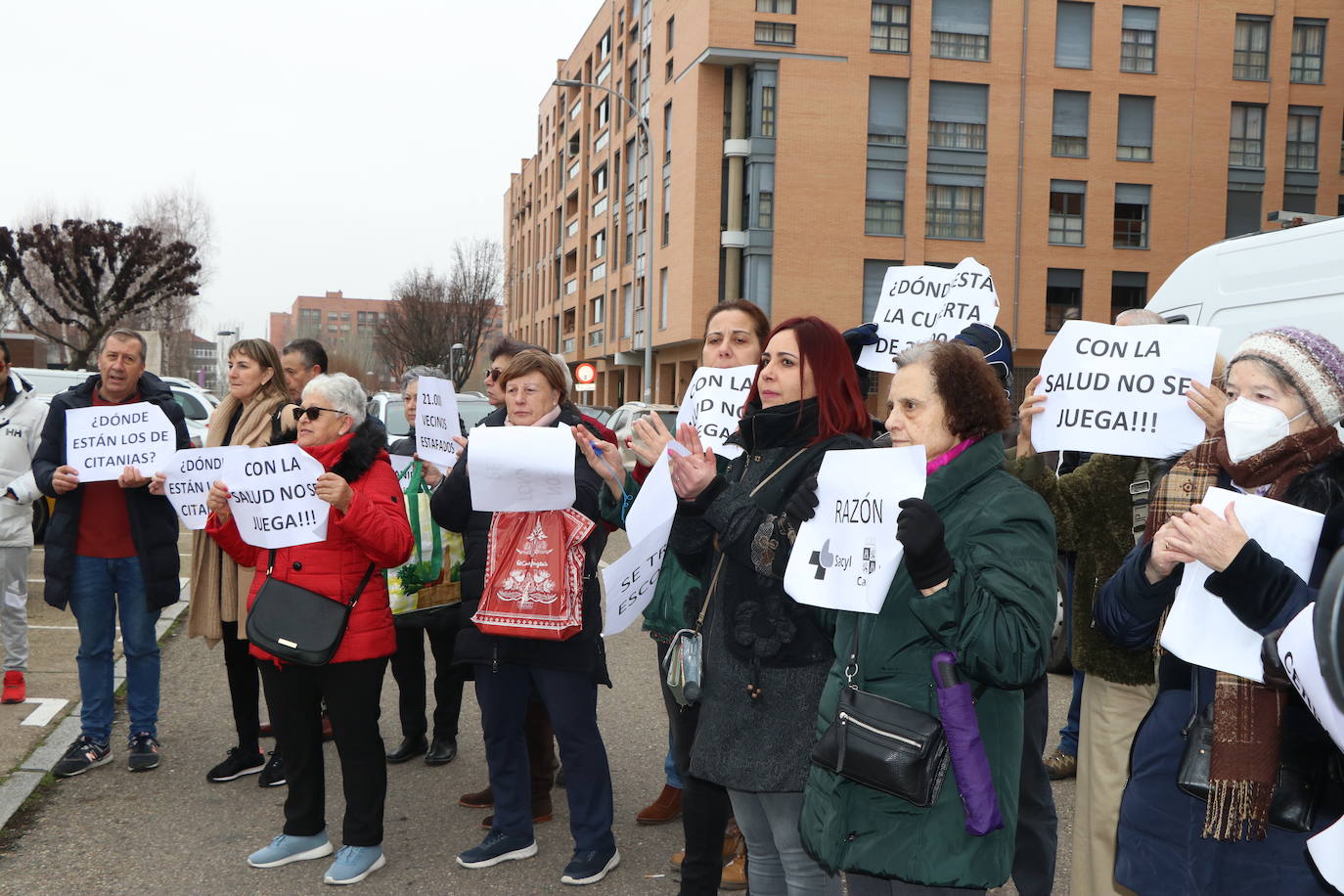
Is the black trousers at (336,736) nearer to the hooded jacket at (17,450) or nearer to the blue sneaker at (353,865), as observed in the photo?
the blue sneaker at (353,865)

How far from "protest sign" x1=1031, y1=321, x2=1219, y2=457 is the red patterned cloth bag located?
180 centimetres

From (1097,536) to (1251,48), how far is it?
1538 inches

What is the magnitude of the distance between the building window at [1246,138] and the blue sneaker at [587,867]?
38.5 metres

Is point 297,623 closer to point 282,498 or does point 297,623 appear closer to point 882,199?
point 282,498

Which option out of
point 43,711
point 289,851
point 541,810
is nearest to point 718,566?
point 541,810

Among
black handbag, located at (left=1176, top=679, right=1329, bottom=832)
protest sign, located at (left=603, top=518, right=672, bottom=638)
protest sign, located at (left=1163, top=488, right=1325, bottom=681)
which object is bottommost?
black handbag, located at (left=1176, top=679, right=1329, bottom=832)

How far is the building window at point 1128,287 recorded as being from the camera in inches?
1425

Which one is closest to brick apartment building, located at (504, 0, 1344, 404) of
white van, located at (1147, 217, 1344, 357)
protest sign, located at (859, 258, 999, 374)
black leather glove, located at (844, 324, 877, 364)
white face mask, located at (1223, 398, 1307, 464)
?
white van, located at (1147, 217, 1344, 357)

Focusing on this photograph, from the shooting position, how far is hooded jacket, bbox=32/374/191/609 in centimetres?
530

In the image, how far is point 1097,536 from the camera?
12.1 ft

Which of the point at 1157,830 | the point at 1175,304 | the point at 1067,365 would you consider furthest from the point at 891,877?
the point at 1175,304

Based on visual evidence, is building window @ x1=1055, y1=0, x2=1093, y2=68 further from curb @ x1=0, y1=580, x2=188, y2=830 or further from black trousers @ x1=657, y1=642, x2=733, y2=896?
black trousers @ x1=657, y1=642, x2=733, y2=896

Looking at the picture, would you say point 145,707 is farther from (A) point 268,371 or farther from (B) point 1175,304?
(B) point 1175,304

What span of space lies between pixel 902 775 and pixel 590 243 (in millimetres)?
52114
